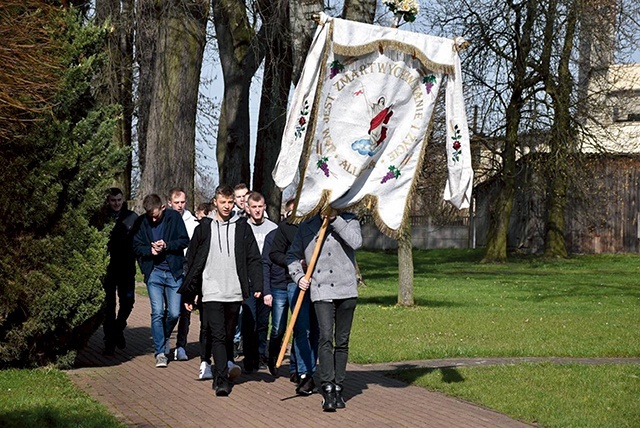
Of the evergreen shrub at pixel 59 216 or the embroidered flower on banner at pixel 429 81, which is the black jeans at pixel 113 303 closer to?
the evergreen shrub at pixel 59 216

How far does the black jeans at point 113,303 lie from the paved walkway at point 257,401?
1.62 feet

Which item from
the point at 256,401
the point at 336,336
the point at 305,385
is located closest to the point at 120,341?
the point at 305,385

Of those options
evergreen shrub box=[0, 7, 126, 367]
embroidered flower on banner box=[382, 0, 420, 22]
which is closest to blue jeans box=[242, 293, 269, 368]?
evergreen shrub box=[0, 7, 126, 367]

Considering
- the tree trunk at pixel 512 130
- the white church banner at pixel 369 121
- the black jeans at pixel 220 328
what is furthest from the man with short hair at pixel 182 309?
the tree trunk at pixel 512 130

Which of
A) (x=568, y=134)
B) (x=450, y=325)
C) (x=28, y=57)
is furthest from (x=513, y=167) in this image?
(x=28, y=57)

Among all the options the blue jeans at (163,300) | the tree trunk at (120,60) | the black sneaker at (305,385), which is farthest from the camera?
the tree trunk at (120,60)

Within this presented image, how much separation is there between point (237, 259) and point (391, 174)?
1760 mm

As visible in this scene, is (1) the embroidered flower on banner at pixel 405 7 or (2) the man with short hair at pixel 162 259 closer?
(1) the embroidered flower on banner at pixel 405 7

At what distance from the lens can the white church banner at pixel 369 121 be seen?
10781 mm

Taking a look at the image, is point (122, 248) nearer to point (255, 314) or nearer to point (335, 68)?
point (255, 314)

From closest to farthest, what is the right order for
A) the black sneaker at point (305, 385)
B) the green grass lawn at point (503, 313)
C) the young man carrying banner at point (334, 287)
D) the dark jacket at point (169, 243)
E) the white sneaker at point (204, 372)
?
the young man carrying banner at point (334, 287) → the black sneaker at point (305, 385) → the white sneaker at point (204, 372) → the dark jacket at point (169, 243) → the green grass lawn at point (503, 313)

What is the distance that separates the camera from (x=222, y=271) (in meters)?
11.5

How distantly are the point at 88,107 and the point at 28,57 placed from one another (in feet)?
8.99

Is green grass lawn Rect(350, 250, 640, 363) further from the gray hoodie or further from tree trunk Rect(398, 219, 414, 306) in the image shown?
the gray hoodie
